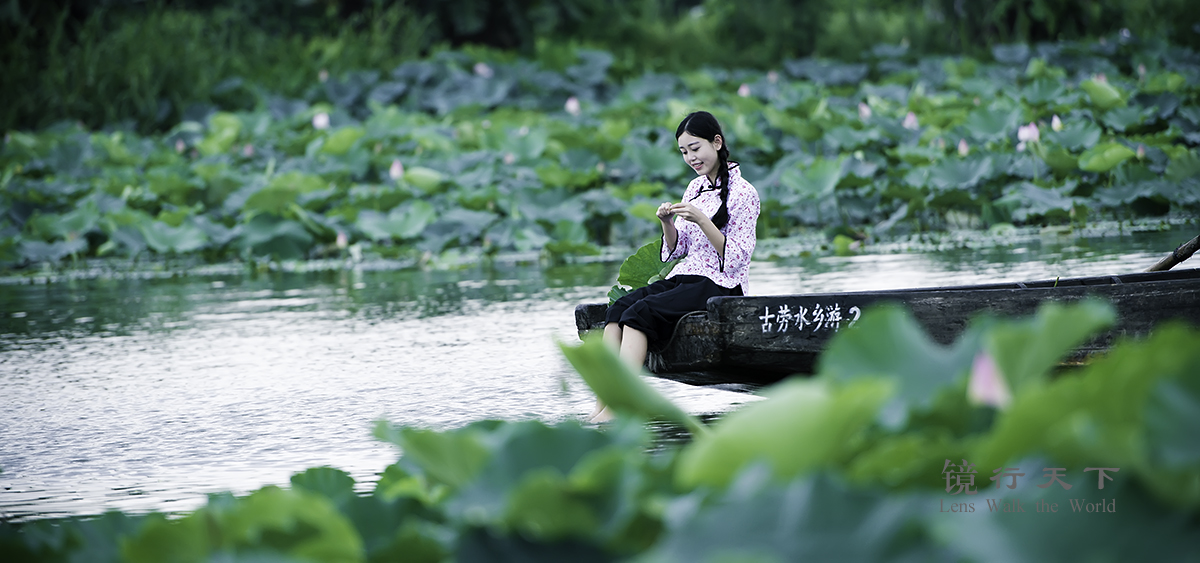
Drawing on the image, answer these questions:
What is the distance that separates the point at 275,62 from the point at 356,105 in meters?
1.74

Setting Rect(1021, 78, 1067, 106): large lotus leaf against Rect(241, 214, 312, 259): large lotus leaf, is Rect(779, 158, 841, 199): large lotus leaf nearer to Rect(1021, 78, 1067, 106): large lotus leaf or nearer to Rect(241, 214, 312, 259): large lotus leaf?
Rect(1021, 78, 1067, 106): large lotus leaf

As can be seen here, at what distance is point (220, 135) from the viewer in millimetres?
11258

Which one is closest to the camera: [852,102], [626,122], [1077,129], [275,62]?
[1077,129]

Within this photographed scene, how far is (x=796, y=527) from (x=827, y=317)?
7.77 ft

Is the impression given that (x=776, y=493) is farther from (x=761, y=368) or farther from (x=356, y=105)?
(x=356, y=105)

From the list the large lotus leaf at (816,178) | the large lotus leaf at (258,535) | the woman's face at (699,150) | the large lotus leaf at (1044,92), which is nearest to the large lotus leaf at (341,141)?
the large lotus leaf at (816,178)

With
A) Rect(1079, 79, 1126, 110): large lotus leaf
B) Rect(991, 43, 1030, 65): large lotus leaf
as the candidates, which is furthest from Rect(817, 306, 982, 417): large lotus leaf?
Rect(991, 43, 1030, 65): large lotus leaf

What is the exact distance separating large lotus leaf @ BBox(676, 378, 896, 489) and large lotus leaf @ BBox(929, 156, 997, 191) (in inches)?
287

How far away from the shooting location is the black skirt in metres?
3.64

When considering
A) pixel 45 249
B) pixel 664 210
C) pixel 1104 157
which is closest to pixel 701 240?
pixel 664 210

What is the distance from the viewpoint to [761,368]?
11.7ft

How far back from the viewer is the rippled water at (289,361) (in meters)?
3.45

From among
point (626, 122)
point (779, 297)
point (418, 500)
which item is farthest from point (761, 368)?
point (626, 122)

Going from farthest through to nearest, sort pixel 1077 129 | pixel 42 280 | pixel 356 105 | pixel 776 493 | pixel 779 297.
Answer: pixel 356 105
pixel 42 280
pixel 1077 129
pixel 779 297
pixel 776 493
